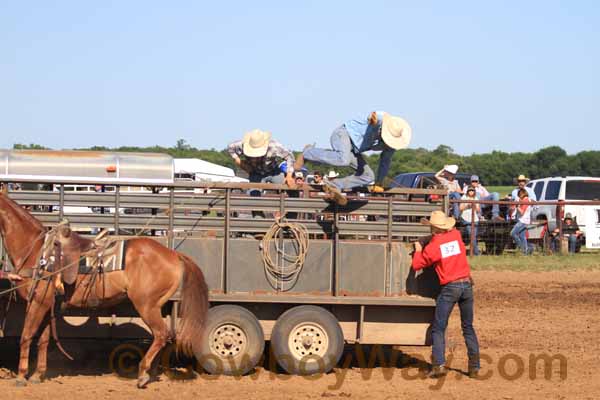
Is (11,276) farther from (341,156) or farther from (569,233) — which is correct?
(569,233)

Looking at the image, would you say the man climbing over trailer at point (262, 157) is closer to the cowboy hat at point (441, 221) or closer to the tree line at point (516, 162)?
the cowboy hat at point (441, 221)

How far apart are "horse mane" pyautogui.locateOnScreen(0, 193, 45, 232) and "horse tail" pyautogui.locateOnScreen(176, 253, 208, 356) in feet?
5.03

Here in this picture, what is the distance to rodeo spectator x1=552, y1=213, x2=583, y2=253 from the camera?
2097cm

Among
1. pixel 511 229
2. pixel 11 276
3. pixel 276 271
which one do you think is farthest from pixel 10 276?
pixel 511 229

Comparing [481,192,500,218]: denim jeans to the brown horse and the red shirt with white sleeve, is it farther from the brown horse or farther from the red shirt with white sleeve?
the brown horse

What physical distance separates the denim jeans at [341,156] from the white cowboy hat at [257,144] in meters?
0.86

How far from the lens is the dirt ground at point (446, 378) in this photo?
9203mm

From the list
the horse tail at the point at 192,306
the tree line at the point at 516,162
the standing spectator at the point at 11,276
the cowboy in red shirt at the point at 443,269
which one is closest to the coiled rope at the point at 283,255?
the horse tail at the point at 192,306

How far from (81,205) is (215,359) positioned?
2197mm

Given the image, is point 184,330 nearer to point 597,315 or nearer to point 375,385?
point 375,385

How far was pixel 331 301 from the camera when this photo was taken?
10.1m

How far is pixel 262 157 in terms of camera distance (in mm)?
11547

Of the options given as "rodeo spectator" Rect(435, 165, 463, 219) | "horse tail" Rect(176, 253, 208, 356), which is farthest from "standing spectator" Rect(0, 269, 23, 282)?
"rodeo spectator" Rect(435, 165, 463, 219)

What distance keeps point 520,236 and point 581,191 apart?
4.16 metres
